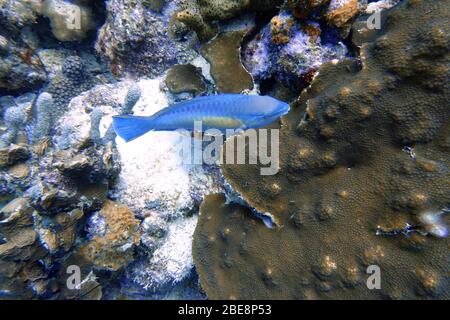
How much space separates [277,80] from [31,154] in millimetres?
3509

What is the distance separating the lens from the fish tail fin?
312 cm

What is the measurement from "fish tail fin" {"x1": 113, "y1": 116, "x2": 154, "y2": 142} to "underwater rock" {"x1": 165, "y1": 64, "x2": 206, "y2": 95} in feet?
3.77

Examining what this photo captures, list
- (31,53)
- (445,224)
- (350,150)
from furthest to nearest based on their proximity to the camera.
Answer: (31,53), (350,150), (445,224)

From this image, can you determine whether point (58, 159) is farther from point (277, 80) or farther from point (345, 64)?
point (345, 64)

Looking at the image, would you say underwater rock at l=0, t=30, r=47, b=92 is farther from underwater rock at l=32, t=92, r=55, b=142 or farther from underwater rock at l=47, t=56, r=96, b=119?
underwater rock at l=32, t=92, r=55, b=142

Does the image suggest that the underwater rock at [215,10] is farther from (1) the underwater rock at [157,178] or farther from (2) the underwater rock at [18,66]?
(2) the underwater rock at [18,66]

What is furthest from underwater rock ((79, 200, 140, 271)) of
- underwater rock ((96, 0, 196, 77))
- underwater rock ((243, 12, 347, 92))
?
underwater rock ((243, 12, 347, 92))

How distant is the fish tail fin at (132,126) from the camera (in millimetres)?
3123

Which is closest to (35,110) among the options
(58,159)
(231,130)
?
(58,159)

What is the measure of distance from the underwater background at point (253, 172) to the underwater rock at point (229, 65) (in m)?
0.02

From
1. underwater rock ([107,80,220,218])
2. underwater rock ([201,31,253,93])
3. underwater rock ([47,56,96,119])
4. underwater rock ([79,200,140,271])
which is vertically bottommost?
underwater rock ([79,200,140,271])

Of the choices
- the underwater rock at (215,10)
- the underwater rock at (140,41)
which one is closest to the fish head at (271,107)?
the underwater rock at (215,10)

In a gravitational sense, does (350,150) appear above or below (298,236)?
above

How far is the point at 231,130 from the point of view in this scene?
3.18 m
